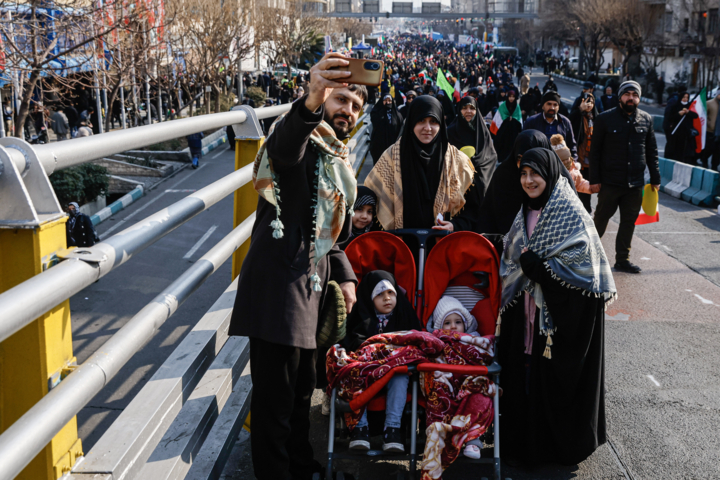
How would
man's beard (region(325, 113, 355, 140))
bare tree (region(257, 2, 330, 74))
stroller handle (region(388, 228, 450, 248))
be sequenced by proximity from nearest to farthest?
man's beard (region(325, 113, 355, 140)) → stroller handle (region(388, 228, 450, 248)) → bare tree (region(257, 2, 330, 74))

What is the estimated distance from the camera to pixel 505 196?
4.41 m

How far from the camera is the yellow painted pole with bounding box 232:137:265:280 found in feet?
12.4

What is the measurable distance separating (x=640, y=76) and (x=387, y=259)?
156ft

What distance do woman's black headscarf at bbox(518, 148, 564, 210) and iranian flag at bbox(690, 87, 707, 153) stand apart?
1286 centimetres

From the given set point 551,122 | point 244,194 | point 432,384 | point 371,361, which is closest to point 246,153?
point 244,194

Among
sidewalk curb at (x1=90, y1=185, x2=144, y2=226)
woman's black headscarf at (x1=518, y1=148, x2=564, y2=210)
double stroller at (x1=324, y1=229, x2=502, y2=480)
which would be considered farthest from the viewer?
sidewalk curb at (x1=90, y1=185, x2=144, y2=226)

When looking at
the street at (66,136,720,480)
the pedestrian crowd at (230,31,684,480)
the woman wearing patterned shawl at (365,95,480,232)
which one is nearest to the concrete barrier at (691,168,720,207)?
the street at (66,136,720,480)

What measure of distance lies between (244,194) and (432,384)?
1524mm

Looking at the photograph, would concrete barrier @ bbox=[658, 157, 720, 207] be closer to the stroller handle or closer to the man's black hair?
the stroller handle

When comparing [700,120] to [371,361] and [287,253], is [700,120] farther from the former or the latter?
[287,253]

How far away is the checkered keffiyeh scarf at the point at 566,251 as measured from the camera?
135 inches

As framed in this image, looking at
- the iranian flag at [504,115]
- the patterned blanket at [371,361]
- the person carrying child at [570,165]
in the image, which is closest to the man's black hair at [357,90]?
the patterned blanket at [371,361]

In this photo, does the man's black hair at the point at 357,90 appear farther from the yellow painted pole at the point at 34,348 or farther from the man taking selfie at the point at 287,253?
the yellow painted pole at the point at 34,348

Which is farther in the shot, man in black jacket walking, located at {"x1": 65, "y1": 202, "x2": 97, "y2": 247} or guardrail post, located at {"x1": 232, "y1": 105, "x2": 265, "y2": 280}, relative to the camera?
man in black jacket walking, located at {"x1": 65, "y1": 202, "x2": 97, "y2": 247}
